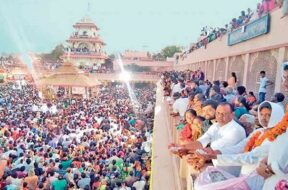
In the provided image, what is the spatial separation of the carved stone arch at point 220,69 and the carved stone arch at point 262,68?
4105mm

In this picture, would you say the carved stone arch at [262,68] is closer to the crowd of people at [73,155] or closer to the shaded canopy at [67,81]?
the crowd of people at [73,155]

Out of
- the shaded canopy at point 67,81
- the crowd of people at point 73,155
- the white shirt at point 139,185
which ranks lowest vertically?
the crowd of people at point 73,155

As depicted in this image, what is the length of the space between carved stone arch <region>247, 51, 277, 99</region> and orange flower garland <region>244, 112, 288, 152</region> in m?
6.61

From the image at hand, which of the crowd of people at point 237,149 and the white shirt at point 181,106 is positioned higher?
the crowd of people at point 237,149

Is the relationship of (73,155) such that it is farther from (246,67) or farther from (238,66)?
(238,66)

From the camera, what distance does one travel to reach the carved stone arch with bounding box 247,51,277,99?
993 cm

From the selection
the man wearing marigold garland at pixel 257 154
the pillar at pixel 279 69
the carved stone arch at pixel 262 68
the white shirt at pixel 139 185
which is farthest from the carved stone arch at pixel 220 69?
the man wearing marigold garland at pixel 257 154

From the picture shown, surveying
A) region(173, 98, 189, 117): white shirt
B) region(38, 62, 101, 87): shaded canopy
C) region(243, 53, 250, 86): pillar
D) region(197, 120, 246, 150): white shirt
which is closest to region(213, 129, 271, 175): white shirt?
region(197, 120, 246, 150): white shirt

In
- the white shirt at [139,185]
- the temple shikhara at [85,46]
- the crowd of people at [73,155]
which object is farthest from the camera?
the temple shikhara at [85,46]

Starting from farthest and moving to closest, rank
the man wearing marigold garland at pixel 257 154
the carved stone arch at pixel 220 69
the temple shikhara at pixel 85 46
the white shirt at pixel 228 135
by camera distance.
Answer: the temple shikhara at pixel 85 46 → the carved stone arch at pixel 220 69 → the white shirt at pixel 228 135 → the man wearing marigold garland at pixel 257 154

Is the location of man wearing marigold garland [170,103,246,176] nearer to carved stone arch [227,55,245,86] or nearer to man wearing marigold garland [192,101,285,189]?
man wearing marigold garland [192,101,285,189]

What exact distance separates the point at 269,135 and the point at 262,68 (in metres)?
8.53

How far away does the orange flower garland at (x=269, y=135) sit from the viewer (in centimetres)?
263

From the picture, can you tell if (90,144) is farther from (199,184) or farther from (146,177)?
(199,184)
